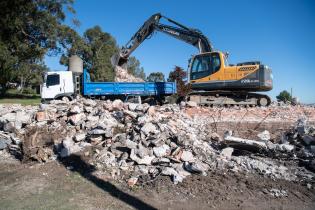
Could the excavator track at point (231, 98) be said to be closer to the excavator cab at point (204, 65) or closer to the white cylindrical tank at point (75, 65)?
the excavator cab at point (204, 65)

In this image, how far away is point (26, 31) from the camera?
2498 cm

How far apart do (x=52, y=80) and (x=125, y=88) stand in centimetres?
374

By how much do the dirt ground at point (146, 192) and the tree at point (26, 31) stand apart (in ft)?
61.7

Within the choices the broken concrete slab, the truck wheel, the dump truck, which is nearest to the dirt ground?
the broken concrete slab

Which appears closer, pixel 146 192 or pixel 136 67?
pixel 146 192

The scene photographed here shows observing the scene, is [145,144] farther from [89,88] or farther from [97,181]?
[89,88]

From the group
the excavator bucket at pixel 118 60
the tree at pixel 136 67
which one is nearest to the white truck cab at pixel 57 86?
the excavator bucket at pixel 118 60

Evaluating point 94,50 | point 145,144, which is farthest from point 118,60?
point 94,50

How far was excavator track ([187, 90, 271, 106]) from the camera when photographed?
44.9ft

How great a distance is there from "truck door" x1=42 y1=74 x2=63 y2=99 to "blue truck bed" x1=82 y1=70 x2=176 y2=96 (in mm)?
1272

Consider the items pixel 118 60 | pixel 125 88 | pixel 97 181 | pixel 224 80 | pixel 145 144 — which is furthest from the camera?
pixel 118 60

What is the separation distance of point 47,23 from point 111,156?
68.5ft

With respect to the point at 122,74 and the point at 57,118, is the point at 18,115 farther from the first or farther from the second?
the point at 122,74

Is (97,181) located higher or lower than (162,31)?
lower
